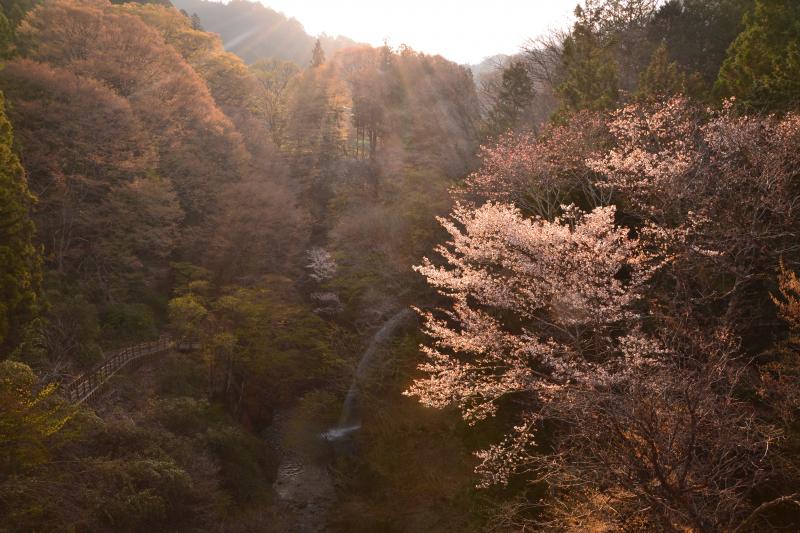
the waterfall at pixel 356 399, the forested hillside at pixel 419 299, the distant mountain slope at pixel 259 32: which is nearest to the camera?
the forested hillside at pixel 419 299

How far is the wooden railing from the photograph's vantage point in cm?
1357

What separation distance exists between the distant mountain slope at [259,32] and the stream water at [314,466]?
319ft

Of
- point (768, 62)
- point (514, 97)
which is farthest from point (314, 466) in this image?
point (514, 97)

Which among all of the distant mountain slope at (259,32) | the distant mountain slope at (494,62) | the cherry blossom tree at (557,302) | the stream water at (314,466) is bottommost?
the stream water at (314,466)

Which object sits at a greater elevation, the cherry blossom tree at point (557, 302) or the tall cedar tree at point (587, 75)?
the tall cedar tree at point (587, 75)

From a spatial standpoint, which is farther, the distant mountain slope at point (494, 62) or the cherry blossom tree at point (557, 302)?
the distant mountain slope at point (494, 62)

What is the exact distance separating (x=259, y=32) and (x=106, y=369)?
377ft

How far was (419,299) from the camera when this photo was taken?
69.1 ft

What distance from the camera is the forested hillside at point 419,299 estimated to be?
9.19 meters

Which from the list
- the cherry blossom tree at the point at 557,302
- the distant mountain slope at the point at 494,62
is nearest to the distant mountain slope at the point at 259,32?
the distant mountain slope at the point at 494,62

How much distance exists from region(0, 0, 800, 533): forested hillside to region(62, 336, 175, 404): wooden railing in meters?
0.25

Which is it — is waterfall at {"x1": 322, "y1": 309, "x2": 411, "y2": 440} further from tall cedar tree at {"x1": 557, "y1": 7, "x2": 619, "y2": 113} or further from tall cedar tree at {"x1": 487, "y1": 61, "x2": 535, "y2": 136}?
tall cedar tree at {"x1": 487, "y1": 61, "x2": 535, "y2": 136}

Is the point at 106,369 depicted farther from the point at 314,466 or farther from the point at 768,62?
the point at 768,62

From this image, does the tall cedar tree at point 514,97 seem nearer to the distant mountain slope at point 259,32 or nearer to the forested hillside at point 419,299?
the forested hillside at point 419,299
